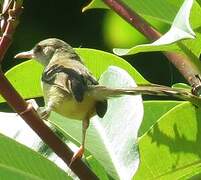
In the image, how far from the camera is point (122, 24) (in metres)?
3.45

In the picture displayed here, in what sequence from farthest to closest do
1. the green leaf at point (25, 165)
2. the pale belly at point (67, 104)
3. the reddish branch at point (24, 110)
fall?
the pale belly at point (67, 104), the green leaf at point (25, 165), the reddish branch at point (24, 110)

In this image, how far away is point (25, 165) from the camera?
4.48 feet

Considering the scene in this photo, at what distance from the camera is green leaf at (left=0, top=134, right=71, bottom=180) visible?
1.35 m

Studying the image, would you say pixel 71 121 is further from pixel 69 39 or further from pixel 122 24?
pixel 69 39

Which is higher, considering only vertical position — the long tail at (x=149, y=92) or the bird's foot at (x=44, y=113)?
the long tail at (x=149, y=92)

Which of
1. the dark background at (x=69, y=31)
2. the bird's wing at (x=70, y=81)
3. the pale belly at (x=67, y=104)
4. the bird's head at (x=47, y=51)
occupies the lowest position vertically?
the dark background at (x=69, y=31)

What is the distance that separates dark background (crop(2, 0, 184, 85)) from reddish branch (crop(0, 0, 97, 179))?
8.87 feet

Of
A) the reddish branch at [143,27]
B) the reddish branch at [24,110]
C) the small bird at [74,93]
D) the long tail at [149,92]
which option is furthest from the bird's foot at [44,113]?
the reddish branch at [24,110]

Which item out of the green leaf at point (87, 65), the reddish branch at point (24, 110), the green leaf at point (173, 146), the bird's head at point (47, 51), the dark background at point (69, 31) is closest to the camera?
the reddish branch at point (24, 110)

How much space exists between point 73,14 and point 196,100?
3.86 meters

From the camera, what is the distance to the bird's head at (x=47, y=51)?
2576mm

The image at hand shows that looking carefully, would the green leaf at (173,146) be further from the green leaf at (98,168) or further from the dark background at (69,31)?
the dark background at (69,31)

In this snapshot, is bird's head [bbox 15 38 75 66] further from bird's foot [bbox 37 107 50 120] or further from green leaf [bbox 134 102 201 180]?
green leaf [bbox 134 102 201 180]

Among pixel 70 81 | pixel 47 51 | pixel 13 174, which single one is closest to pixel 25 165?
pixel 13 174
